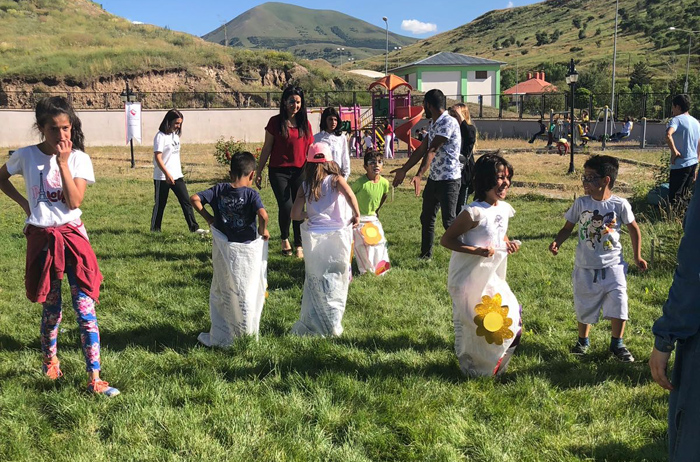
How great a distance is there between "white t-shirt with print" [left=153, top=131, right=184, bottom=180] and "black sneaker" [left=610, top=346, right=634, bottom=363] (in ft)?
20.7

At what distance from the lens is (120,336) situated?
4.62 meters

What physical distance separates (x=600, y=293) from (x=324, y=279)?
204 cm

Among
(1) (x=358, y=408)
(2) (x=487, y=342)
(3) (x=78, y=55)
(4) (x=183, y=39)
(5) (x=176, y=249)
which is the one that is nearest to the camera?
(1) (x=358, y=408)

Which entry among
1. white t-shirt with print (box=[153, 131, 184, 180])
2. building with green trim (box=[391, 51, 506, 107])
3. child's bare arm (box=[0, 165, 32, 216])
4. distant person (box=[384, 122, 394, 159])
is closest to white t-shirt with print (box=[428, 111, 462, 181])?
white t-shirt with print (box=[153, 131, 184, 180])

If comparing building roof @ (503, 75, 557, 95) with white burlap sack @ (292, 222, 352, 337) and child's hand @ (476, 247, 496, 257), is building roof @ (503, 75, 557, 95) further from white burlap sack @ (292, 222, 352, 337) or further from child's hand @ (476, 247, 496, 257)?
child's hand @ (476, 247, 496, 257)

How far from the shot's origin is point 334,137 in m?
6.56

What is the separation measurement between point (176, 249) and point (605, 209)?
17.9 ft

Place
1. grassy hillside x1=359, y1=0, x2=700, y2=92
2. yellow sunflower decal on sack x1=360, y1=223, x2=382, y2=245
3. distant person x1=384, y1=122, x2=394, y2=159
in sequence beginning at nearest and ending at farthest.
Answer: yellow sunflower decal on sack x1=360, y1=223, x2=382, y2=245
distant person x1=384, y1=122, x2=394, y2=159
grassy hillside x1=359, y1=0, x2=700, y2=92

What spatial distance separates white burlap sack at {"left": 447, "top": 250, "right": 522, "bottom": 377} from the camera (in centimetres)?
364

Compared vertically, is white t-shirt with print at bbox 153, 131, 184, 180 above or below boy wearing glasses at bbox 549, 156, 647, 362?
above

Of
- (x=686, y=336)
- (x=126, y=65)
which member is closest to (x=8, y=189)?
(x=686, y=336)

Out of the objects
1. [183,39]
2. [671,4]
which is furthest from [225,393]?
[671,4]

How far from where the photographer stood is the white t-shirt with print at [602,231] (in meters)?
4.07

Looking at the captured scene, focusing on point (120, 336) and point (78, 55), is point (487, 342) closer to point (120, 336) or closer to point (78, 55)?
point (120, 336)
